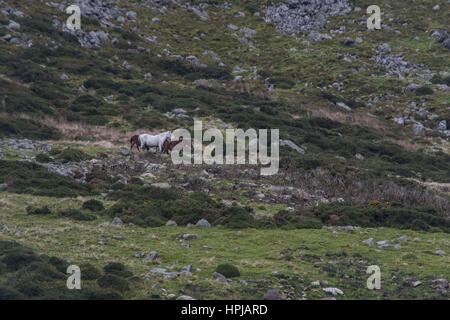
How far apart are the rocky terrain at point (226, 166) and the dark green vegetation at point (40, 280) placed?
5 cm

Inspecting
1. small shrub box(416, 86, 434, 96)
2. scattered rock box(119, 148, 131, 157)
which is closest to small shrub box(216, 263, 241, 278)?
scattered rock box(119, 148, 131, 157)

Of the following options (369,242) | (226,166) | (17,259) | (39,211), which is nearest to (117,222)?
(39,211)

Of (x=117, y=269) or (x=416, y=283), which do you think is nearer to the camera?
(x=117, y=269)

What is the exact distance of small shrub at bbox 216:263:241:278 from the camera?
22734 mm

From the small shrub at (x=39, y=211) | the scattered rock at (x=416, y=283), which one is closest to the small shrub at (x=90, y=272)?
the small shrub at (x=39, y=211)

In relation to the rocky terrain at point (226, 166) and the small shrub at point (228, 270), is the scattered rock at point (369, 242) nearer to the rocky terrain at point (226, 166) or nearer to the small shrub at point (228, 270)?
the rocky terrain at point (226, 166)

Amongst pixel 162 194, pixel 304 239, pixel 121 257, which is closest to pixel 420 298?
pixel 304 239

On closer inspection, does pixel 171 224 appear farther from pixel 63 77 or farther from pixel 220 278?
pixel 63 77

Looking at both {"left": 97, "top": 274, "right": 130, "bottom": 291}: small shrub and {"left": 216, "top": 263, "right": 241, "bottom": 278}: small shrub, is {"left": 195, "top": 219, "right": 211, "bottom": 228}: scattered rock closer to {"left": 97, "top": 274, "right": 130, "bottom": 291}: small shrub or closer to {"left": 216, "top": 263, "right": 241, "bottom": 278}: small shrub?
{"left": 216, "top": 263, "right": 241, "bottom": 278}: small shrub

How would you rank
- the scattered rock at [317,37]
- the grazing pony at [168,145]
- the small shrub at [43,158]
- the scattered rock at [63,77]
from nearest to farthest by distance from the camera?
the small shrub at [43,158] < the grazing pony at [168,145] < the scattered rock at [63,77] < the scattered rock at [317,37]

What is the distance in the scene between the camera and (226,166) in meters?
37.9

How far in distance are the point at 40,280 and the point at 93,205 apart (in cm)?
845

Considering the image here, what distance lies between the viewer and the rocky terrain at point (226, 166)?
23375mm
